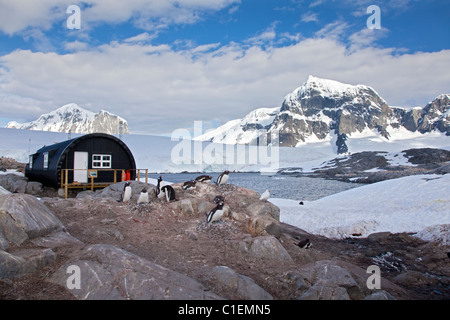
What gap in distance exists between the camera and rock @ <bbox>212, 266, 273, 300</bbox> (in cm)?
636

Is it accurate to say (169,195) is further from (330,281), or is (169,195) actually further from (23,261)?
(330,281)

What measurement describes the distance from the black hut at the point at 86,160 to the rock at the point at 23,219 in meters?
14.1

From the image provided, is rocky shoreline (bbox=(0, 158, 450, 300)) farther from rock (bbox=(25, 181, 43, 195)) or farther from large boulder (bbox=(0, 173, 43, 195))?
large boulder (bbox=(0, 173, 43, 195))

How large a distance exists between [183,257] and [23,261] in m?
3.96

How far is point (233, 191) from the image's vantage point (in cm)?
1492

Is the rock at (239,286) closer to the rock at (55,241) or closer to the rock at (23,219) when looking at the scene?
the rock at (55,241)

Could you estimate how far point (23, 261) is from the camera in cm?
623

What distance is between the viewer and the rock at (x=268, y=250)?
8922 millimetres

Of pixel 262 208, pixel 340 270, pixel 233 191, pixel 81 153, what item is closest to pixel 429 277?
pixel 340 270

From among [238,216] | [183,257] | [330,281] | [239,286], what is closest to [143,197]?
[238,216]

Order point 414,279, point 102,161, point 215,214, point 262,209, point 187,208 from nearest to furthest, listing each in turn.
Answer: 1. point 414,279
2. point 215,214
3. point 187,208
4. point 262,209
5. point 102,161

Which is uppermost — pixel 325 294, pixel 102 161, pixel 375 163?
pixel 102 161

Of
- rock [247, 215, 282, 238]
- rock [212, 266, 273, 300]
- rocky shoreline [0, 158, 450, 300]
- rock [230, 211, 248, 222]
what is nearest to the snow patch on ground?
rocky shoreline [0, 158, 450, 300]
